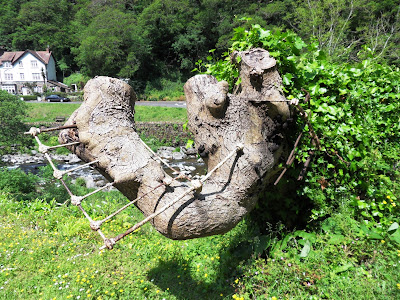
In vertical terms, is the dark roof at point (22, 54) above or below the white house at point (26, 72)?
above

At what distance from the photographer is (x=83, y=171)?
14078 millimetres

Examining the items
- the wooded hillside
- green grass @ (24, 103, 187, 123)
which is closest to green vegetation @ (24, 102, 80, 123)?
green grass @ (24, 103, 187, 123)

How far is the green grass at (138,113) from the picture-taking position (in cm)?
2177

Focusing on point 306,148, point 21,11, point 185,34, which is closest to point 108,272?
point 306,148

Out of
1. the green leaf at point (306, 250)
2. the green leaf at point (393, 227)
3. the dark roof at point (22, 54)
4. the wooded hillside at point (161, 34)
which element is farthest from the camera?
the dark roof at point (22, 54)

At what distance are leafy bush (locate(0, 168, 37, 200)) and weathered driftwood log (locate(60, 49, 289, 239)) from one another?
20.2ft

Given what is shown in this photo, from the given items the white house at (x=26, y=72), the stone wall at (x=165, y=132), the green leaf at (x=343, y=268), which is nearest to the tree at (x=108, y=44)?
the white house at (x=26, y=72)

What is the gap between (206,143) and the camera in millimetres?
2580

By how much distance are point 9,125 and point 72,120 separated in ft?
40.0

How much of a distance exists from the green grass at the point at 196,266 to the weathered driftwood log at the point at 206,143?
98 cm

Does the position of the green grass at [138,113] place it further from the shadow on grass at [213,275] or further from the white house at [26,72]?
the white house at [26,72]

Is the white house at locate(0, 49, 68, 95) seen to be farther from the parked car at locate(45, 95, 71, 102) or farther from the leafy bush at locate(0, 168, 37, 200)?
the leafy bush at locate(0, 168, 37, 200)

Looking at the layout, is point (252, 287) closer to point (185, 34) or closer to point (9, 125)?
point (9, 125)

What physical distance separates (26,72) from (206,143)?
54.2 meters
